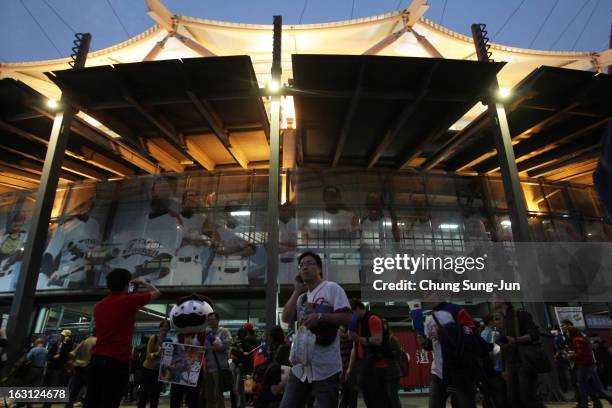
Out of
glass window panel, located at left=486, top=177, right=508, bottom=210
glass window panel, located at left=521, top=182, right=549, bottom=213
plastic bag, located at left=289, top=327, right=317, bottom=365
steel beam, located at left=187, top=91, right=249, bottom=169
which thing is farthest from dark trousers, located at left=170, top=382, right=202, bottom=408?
glass window panel, located at left=521, top=182, right=549, bottom=213

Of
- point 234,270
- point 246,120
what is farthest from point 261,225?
point 246,120

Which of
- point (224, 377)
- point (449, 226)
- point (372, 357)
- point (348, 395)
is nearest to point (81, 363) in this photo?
point (224, 377)

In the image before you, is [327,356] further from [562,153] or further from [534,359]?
[562,153]

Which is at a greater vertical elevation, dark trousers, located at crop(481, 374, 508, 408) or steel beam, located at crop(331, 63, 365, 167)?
steel beam, located at crop(331, 63, 365, 167)

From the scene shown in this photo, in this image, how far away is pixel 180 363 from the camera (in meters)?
4.50

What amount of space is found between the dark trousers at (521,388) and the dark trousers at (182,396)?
4182 mm

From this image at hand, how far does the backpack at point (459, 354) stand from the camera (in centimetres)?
364

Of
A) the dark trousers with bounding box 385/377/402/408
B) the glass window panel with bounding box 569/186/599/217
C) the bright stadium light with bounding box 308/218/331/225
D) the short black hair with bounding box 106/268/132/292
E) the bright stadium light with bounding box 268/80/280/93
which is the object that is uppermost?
the bright stadium light with bounding box 268/80/280/93

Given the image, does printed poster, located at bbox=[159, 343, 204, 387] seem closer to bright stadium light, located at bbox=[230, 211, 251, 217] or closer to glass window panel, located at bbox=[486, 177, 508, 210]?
bright stadium light, located at bbox=[230, 211, 251, 217]

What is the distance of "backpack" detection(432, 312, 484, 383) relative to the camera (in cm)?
364

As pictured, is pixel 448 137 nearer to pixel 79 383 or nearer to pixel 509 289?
pixel 509 289

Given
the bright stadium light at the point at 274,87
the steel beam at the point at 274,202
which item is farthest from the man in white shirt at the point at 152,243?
the bright stadium light at the point at 274,87

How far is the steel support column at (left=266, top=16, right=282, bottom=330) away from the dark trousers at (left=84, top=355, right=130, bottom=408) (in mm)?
5762

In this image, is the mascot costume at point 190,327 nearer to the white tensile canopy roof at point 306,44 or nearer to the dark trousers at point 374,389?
the dark trousers at point 374,389
